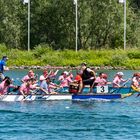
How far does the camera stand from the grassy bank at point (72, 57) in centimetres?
7888

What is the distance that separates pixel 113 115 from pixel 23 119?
4651 millimetres

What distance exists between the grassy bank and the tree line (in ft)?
25.9

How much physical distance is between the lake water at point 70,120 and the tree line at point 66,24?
2124 inches

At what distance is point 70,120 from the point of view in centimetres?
2845

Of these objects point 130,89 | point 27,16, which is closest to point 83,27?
point 27,16

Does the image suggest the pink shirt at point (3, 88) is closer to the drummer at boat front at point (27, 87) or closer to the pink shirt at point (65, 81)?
the drummer at boat front at point (27, 87)

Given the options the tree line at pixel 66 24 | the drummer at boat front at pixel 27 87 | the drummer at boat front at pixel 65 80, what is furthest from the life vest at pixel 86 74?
the tree line at pixel 66 24

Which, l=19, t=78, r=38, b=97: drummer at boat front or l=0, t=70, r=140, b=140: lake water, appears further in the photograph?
l=19, t=78, r=38, b=97: drummer at boat front

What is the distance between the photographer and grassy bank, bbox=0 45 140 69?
78875mm

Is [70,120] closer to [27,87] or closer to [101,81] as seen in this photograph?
[27,87]

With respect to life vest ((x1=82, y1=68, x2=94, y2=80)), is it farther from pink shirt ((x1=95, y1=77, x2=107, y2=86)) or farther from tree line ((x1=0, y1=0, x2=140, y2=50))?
tree line ((x1=0, y1=0, x2=140, y2=50))

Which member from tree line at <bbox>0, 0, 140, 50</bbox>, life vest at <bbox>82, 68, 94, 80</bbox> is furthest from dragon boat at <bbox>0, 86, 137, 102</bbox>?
tree line at <bbox>0, 0, 140, 50</bbox>

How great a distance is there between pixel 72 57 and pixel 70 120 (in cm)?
5333

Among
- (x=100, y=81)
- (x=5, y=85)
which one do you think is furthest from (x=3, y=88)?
(x=100, y=81)
